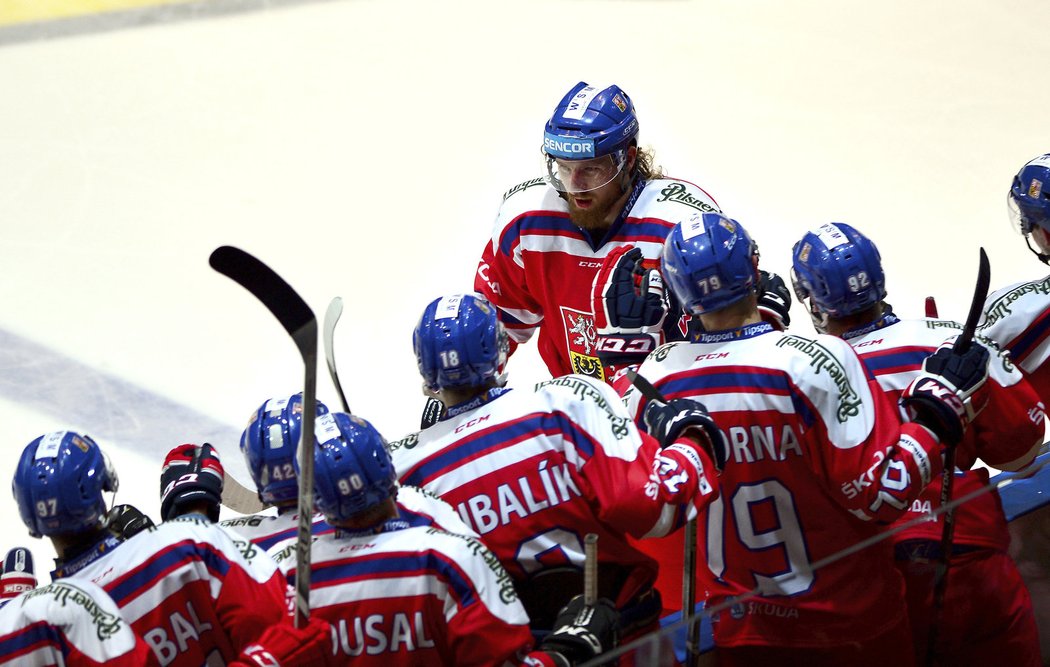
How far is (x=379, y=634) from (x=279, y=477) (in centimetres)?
52

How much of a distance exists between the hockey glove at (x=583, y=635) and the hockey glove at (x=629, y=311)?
106cm

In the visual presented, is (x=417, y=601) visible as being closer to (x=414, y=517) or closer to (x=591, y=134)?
(x=414, y=517)

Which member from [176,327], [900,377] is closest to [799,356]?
[900,377]

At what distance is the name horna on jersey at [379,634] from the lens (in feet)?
8.13

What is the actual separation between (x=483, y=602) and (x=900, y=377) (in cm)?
119

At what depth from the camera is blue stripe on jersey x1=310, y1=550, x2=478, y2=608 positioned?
8.05 ft

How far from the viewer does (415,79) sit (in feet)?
27.8

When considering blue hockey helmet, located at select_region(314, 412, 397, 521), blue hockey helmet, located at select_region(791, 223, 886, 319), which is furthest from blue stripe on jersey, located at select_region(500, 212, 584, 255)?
blue hockey helmet, located at select_region(314, 412, 397, 521)

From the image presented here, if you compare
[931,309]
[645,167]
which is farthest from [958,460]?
[645,167]

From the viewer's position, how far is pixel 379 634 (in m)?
2.49

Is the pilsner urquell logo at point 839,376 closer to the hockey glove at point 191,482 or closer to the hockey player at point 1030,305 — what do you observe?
the hockey player at point 1030,305

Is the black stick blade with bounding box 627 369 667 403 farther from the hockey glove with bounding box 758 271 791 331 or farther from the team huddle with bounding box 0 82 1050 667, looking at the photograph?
the hockey glove with bounding box 758 271 791 331

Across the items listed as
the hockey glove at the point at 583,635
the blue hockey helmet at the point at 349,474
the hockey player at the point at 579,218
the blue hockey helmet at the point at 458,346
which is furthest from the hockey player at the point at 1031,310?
the blue hockey helmet at the point at 349,474

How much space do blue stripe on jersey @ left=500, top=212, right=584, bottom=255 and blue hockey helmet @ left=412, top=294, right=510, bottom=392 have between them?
1.17 metres
